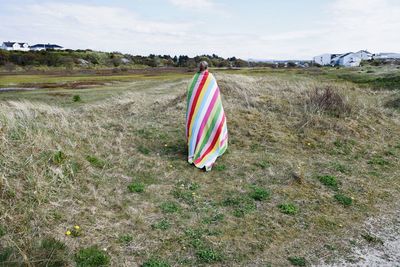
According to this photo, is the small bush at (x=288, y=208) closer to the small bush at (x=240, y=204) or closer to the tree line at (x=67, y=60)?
the small bush at (x=240, y=204)

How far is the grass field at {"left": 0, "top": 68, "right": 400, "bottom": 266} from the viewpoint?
4.56 m

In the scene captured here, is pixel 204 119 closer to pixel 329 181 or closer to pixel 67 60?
pixel 329 181

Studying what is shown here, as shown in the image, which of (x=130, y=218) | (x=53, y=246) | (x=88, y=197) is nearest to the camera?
(x=53, y=246)

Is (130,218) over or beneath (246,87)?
beneath

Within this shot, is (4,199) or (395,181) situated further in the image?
(395,181)

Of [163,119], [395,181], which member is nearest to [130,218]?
[395,181]

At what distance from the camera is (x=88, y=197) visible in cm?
580

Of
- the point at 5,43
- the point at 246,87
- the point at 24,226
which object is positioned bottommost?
the point at 24,226

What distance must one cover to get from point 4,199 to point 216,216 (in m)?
3.29

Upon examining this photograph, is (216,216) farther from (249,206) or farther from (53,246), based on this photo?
(53,246)

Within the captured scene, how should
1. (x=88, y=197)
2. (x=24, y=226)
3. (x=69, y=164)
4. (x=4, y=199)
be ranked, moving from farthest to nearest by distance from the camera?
(x=69, y=164), (x=88, y=197), (x=4, y=199), (x=24, y=226)

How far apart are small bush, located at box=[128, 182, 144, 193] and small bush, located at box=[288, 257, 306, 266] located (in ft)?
10.1

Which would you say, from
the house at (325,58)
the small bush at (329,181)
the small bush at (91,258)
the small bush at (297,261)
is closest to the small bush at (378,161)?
the small bush at (329,181)

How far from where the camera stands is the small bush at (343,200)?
6203 mm
